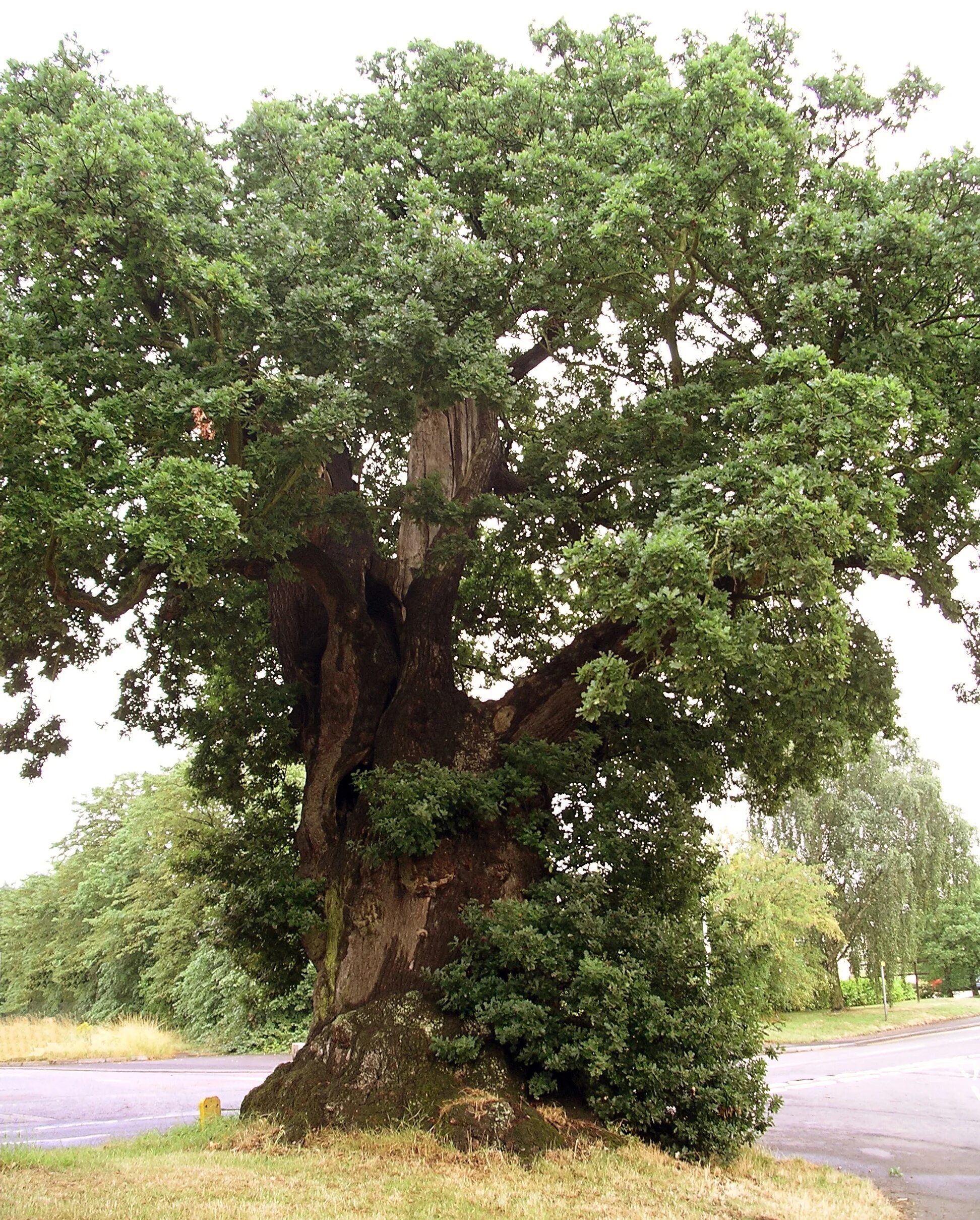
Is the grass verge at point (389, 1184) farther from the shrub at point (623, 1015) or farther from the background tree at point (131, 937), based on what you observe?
the background tree at point (131, 937)

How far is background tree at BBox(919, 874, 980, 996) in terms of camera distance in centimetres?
5066

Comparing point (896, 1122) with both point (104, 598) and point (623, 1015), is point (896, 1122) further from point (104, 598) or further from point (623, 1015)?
point (104, 598)

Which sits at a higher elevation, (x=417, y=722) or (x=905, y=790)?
(x=905, y=790)

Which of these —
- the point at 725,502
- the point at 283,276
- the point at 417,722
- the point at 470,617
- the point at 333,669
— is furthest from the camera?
the point at 470,617

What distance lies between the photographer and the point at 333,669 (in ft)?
37.4

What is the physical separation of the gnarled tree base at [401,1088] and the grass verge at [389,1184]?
26cm

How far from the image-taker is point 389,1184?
260 inches

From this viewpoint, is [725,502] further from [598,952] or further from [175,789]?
[175,789]

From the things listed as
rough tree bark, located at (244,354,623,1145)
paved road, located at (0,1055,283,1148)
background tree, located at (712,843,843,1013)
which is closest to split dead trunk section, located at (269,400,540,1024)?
rough tree bark, located at (244,354,623,1145)

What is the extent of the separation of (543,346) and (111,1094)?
13.9 m

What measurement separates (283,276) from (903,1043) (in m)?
27.2

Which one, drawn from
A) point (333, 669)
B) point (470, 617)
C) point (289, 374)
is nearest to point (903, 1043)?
point (470, 617)

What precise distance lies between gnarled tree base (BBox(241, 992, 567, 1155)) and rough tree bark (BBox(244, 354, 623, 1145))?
0.07ft

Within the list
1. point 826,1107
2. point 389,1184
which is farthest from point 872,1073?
point 389,1184
